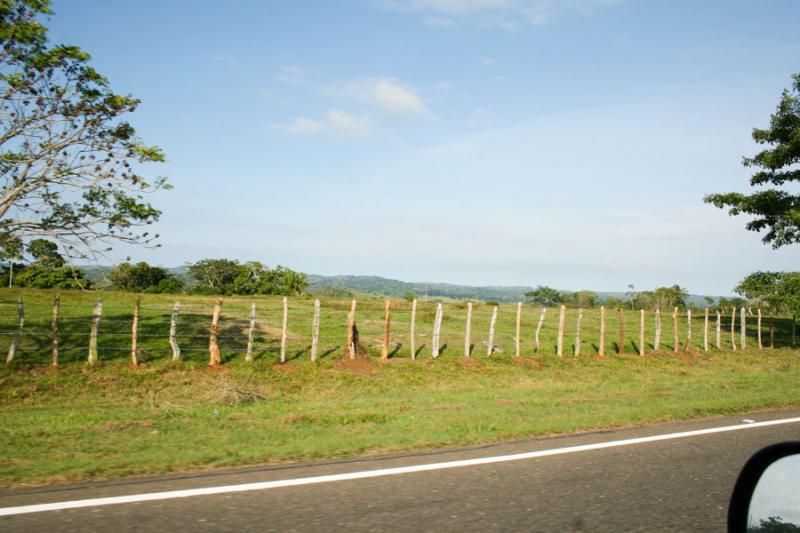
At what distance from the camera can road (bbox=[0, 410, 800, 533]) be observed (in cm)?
414

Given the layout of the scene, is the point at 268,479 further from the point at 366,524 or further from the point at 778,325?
the point at 778,325

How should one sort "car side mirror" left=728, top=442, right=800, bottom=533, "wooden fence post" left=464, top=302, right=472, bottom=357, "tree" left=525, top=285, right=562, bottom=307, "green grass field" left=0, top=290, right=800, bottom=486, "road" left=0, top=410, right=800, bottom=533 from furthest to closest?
"tree" left=525, top=285, right=562, bottom=307, "wooden fence post" left=464, top=302, right=472, bottom=357, "green grass field" left=0, top=290, right=800, bottom=486, "road" left=0, top=410, right=800, bottom=533, "car side mirror" left=728, top=442, right=800, bottom=533

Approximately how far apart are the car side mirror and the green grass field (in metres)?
5.04

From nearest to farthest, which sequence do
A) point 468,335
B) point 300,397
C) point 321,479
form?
point 321,479, point 300,397, point 468,335

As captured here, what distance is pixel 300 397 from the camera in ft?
45.0

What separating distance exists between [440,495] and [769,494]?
3185mm

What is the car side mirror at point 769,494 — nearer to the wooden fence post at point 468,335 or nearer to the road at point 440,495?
the road at point 440,495

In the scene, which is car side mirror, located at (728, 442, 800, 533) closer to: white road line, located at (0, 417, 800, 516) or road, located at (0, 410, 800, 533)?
road, located at (0, 410, 800, 533)

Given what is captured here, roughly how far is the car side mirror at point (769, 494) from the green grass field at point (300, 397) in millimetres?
5038

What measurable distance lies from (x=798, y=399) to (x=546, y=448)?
7.76 m

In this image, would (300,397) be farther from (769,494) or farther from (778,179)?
(778,179)

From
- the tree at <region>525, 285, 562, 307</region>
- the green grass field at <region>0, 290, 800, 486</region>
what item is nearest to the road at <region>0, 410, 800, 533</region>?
the green grass field at <region>0, 290, 800, 486</region>

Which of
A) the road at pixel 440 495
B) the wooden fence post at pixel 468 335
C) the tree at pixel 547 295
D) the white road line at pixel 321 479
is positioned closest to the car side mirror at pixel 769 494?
the road at pixel 440 495

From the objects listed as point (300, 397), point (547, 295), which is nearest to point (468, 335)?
point (300, 397)
